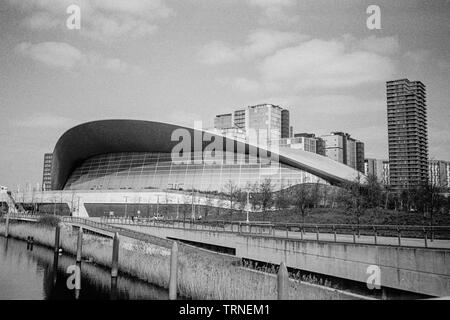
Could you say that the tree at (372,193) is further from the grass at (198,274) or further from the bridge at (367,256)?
the grass at (198,274)

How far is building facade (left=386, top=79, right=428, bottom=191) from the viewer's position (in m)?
Result: 126

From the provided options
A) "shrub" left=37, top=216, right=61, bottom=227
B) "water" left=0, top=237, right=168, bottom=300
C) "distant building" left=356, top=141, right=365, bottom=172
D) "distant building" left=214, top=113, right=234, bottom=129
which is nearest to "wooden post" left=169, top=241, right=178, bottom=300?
"water" left=0, top=237, right=168, bottom=300

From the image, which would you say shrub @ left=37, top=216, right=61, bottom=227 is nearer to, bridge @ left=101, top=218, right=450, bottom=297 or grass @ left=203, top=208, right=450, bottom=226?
grass @ left=203, top=208, right=450, bottom=226

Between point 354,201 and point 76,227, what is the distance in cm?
2219

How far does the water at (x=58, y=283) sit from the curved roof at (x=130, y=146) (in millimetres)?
40361

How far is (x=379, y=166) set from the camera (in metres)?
178

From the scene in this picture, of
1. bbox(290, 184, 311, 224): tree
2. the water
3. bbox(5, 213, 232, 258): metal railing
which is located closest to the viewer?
the water

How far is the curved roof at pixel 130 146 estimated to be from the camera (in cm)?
5932

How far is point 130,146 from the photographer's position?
71.6 metres

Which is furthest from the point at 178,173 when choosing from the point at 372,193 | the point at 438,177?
the point at 438,177

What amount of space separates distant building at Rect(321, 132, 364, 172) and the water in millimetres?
135012

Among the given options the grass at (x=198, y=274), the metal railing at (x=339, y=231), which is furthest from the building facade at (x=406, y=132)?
the grass at (x=198, y=274)

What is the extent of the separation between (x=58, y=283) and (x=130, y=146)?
55.7m

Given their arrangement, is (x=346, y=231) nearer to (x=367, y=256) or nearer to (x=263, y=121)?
(x=367, y=256)
